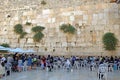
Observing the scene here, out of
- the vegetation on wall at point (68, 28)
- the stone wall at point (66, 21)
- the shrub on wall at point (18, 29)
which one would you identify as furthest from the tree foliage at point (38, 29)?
the vegetation on wall at point (68, 28)

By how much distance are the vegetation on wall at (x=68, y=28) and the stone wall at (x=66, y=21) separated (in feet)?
1.03

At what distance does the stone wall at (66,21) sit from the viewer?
2230cm

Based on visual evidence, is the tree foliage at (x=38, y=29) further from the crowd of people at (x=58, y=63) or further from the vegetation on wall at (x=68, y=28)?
the crowd of people at (x=58, y=63)

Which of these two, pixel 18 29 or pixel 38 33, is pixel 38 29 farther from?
pixel 18 29

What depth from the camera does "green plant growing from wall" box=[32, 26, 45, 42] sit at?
76.7 feet

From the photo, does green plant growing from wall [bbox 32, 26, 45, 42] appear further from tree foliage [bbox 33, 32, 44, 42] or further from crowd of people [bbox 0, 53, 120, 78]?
crowd of people [bbox 0, 53, 120, 78]

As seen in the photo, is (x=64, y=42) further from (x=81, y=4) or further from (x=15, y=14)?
(x=15, y=14)

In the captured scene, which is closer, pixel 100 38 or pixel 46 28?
pixel 100 38

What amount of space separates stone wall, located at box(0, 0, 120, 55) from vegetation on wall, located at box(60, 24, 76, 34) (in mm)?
314

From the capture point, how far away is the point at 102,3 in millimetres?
22734

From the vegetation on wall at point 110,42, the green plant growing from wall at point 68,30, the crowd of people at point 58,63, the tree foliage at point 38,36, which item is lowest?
the crowd of people at point 58,63

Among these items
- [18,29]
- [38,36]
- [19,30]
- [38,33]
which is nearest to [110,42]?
[38,36]

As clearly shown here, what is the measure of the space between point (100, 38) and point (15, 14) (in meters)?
7.93

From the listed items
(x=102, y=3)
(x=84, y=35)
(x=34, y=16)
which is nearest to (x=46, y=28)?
(x=34, y=16)
